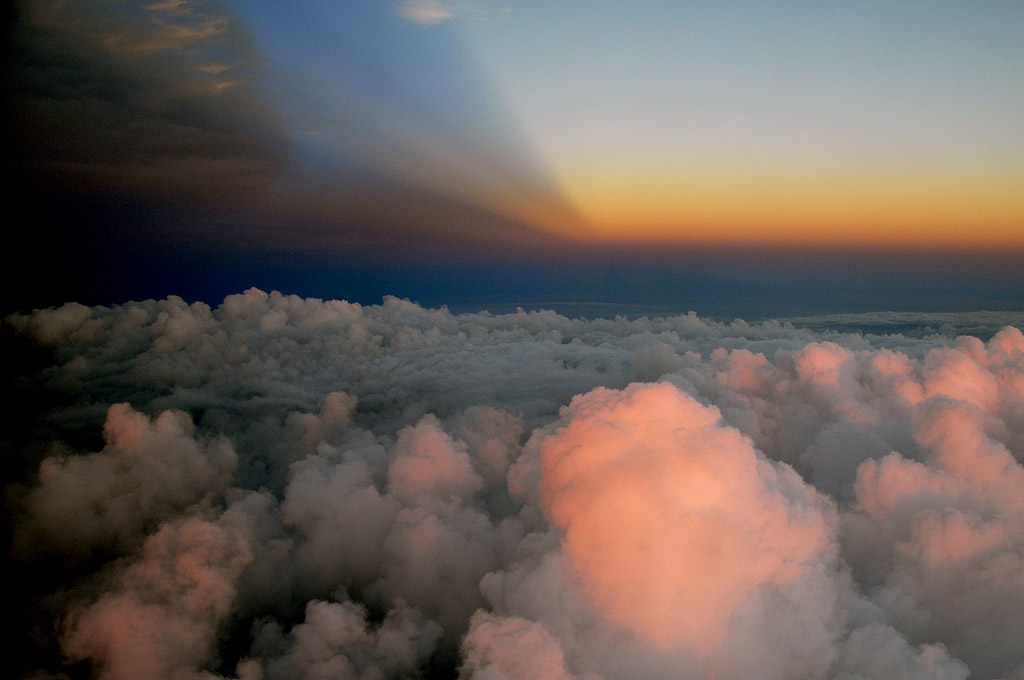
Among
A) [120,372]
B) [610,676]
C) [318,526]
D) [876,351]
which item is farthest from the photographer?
[876,351]

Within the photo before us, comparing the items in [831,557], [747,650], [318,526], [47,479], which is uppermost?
[47,479]

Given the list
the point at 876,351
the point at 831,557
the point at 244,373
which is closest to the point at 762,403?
the point at 876,351

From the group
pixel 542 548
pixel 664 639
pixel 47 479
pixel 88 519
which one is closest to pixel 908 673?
pixel 664 639

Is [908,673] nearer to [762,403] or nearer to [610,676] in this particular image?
[610,676]

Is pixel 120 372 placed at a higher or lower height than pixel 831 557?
higher

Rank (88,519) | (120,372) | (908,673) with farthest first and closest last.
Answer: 1. (88,519)
2. (120,372)
3. (908,673)

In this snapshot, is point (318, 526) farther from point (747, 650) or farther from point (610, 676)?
point (747, 650)

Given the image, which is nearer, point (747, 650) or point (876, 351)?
point (747, 650)

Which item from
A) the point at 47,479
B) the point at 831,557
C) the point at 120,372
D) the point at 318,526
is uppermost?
the point at 120,372

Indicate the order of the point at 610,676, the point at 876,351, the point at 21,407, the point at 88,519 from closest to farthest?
the point at 21,407 → the point at 610,676 → the point at 88,519 → the point at 876,351
